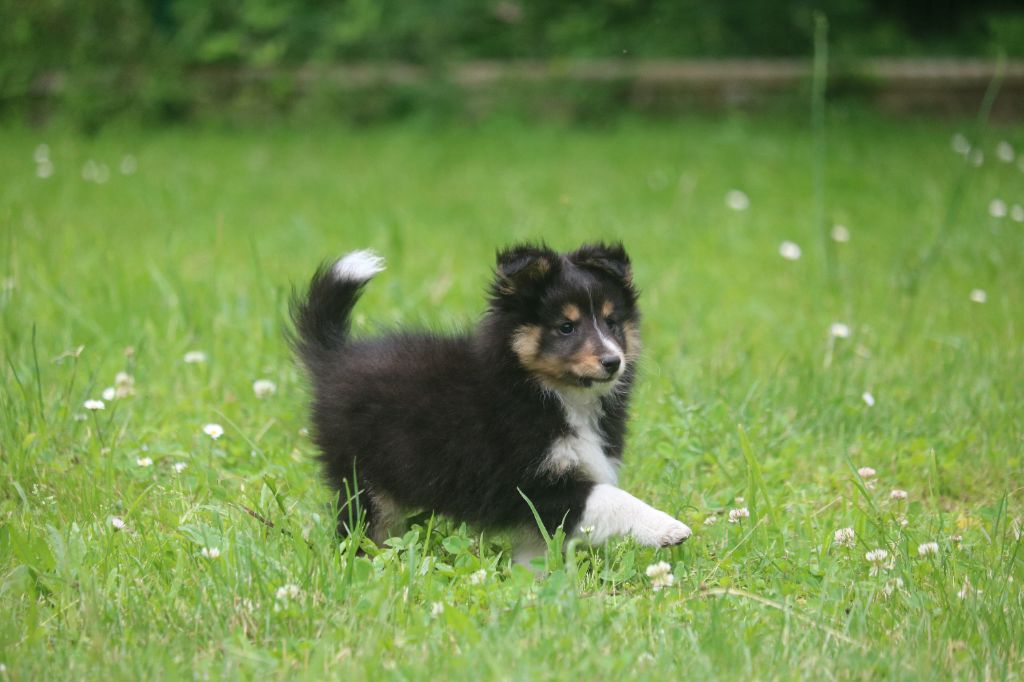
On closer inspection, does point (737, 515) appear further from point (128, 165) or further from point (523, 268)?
point (128, 165)

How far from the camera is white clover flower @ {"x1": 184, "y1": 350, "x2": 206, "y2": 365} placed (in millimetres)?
4918

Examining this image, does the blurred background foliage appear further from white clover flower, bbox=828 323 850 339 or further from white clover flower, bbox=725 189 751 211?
white clover flower, bbox=828 323 850 339

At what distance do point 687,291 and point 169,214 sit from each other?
336cm

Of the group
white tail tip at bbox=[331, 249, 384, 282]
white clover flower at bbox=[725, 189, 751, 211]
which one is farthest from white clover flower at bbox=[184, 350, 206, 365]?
white clover flower at bbox=[725, 189, 751, 211]

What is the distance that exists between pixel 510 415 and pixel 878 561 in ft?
3.62

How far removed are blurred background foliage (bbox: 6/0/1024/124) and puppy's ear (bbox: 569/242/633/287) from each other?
24.9 ft

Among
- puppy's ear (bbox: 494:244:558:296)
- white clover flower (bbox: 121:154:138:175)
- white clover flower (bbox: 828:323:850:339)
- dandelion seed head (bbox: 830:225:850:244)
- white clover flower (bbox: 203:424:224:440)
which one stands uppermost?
puppy's ear (bbox: 494:244:558:296)

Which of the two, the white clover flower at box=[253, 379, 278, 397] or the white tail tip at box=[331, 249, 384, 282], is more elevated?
the white tail tip at box=[331, 249, 384, 282]

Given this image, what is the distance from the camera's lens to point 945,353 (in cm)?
531

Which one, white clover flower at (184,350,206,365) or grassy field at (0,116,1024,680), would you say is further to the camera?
white clover flower at (184,350,206,365)

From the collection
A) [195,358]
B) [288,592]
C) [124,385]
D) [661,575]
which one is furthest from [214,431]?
[661,575]

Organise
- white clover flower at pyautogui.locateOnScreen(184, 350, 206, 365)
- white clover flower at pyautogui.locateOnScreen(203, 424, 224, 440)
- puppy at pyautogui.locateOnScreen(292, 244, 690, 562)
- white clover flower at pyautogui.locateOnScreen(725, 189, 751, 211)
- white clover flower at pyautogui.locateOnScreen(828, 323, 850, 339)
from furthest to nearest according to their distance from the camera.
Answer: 1. white clover flower at pyautogui.locateOnScreen(725, 189, 751, 211)
2. white clover flower at pyautogui.locateOnScreen(828, 323, 850, 339)
3. white clover flower at pyautogui.locateOnScreen(184, 350, 206, 365)
4. white clover flower at pyautogui.locateOnScreen(203, 424, 224, 440)
5. puppy at pyautogui.locateOnScreen(292, 244, 690, 562)

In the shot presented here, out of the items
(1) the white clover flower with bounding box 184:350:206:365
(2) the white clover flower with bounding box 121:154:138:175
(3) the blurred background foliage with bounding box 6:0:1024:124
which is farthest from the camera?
(3) the blurred background foliage with bounding box 6:0:1024:124

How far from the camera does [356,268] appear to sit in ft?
12.6
